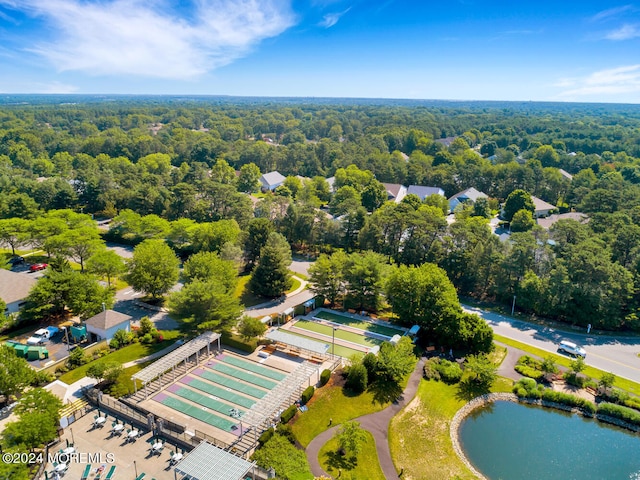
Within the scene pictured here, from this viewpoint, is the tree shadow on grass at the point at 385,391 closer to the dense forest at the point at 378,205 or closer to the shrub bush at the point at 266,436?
the shrub bush at the point at 266,436

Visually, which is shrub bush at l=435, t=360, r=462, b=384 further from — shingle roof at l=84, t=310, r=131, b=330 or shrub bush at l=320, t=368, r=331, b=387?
shingle roof at l=84, t=310, r=131, b=330

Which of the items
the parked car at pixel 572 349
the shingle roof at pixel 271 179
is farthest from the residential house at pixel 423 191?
the parked car at pixel 572 349

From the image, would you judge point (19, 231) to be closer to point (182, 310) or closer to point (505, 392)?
point (182, 310)

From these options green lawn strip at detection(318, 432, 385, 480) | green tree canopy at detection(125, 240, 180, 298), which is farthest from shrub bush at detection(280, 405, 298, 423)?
green tree canopy at detection(125, 240, 180, 298)

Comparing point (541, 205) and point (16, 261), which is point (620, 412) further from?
point (16, 261)

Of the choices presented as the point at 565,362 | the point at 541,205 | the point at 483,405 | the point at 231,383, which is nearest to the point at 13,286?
the point at 231,383
